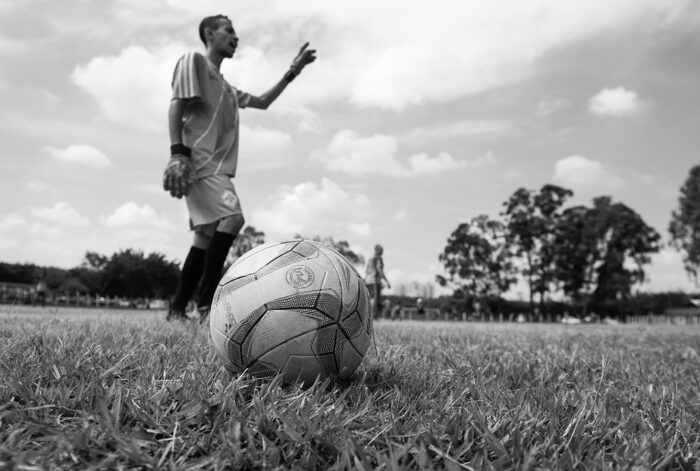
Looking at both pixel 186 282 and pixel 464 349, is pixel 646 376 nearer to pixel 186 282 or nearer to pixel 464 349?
pixel 464 349

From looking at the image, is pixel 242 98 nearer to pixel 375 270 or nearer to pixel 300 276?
pixel 300 276

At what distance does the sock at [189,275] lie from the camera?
595 centimetres

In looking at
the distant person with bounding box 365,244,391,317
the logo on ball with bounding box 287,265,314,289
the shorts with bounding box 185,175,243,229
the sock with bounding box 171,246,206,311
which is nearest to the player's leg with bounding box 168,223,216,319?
the sock with bounding box 171,246,206,311

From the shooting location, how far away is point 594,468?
1779 mm

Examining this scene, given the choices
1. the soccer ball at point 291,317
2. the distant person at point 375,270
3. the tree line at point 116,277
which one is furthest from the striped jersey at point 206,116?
the tree line at point 116,277

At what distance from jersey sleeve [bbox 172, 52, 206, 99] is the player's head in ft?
1.21

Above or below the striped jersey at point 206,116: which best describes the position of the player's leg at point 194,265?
below

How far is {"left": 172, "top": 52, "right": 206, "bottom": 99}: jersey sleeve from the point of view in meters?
5.49

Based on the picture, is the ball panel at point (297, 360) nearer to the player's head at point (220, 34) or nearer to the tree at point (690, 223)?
the player's head at point (220, 34)

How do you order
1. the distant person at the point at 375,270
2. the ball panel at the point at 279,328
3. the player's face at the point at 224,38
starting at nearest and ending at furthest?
the ball panel at the point at 279,328 < the player's face at the point at 224,38 < the distant person at the point at 375,270

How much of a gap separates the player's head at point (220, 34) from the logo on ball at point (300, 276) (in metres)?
4.03

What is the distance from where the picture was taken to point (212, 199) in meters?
5.71

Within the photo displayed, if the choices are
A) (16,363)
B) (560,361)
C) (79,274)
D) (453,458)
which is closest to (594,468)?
(453,458)

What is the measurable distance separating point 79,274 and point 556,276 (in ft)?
239
